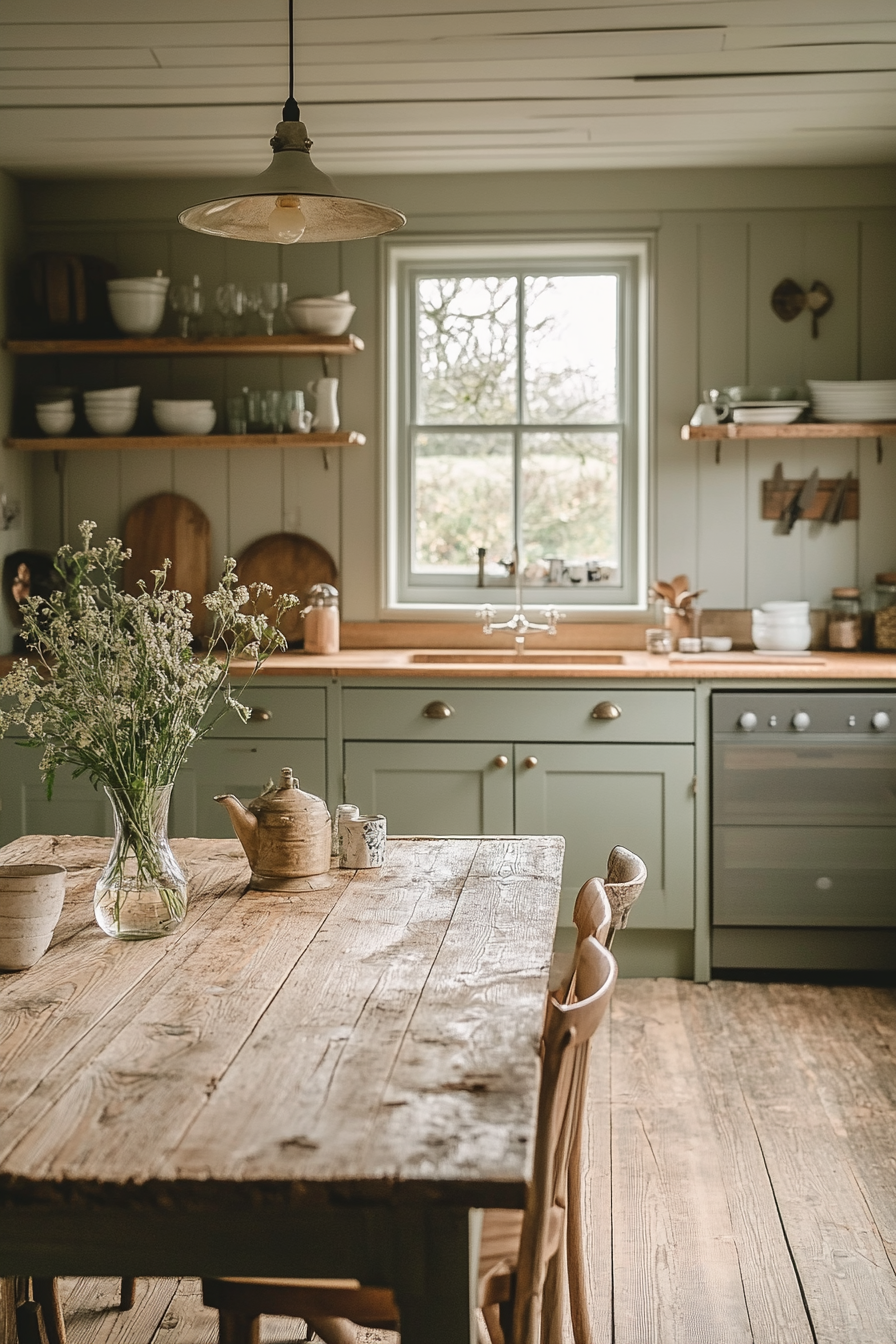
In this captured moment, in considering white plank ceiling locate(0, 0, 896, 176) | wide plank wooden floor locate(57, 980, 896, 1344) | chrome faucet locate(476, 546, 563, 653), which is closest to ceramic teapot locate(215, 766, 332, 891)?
wide plank wooden floor locate(57, 980, 896, 1344)

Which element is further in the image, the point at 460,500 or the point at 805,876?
the point at 460,500

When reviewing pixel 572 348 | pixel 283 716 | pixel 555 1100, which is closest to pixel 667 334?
pixel 572 348

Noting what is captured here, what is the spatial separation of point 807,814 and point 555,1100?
2673 mm

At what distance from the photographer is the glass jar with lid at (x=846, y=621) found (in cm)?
444

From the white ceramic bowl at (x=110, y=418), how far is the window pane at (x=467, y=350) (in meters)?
1.05

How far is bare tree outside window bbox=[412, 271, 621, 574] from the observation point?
4.70 metres

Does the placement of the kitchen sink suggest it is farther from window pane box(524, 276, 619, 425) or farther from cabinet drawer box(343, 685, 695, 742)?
window pane box(524, 276, 619, 425)

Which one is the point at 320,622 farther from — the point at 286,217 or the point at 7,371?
the point at 286,217

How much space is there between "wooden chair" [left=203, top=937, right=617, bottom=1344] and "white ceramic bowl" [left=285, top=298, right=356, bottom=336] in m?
3.20

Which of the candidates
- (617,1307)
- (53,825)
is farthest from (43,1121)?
(53,825)

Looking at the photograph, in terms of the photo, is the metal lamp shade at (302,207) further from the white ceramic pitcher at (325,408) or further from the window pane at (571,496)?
the window pane at (571,496)

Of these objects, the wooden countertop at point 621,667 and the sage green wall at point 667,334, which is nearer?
the wooden countertop at point 621,667

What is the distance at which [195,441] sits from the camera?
177 inches

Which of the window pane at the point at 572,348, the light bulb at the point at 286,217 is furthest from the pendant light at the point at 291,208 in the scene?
the window pane at the point at 572,348
